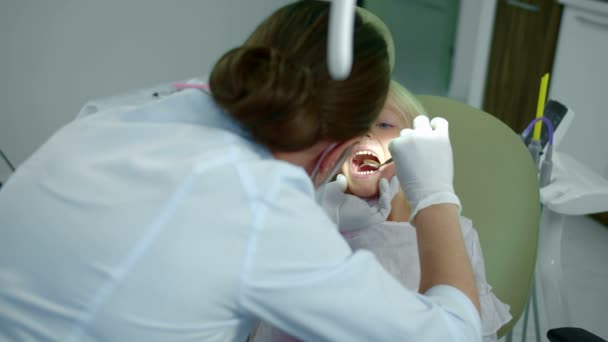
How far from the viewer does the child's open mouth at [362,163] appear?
1346 millimetres

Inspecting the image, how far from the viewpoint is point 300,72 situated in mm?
715

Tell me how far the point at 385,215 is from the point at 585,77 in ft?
5.54

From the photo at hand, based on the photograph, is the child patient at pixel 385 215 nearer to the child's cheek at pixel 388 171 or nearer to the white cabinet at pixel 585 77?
the child's cheek at pixel 388 171

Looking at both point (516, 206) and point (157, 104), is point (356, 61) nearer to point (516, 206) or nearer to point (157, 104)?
point (157, 104)

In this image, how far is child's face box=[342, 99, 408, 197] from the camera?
1334 mm

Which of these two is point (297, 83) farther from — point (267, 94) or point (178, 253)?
point (178, 253)

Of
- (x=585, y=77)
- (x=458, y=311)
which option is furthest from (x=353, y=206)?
(x=585, y=77)

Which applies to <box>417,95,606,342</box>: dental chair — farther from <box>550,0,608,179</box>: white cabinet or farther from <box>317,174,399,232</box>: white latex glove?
<box>550,0,608,179</box>: white cabinet

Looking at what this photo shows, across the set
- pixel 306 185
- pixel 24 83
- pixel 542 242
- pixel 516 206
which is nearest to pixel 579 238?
pixel 542 242

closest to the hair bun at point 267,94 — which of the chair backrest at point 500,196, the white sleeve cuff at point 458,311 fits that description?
the white sleeve cuff at point 458,311

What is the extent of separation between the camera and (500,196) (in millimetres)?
1308

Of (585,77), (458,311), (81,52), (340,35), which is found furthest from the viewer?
(81,52)

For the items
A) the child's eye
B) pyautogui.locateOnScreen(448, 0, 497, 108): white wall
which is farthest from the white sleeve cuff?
pyautogui.locateOnScreen(448, 0, 497, 108): white wall

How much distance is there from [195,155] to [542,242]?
1036mm
